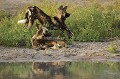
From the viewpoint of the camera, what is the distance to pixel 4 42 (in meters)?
15.9

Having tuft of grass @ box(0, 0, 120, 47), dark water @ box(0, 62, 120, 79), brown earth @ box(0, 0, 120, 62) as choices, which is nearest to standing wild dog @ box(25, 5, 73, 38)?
tuft of grass @ box(0, 0, 120, 47)

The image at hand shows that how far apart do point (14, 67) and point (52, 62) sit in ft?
4.21

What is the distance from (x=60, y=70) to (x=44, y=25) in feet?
11.7

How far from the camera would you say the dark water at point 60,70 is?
38.7ft

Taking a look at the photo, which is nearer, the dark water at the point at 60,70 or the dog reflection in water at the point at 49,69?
the dark water at the point at 60,70

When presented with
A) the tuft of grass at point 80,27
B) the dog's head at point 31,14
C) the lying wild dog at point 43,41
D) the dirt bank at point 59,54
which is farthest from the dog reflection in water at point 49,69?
the dog's head at point 31,14

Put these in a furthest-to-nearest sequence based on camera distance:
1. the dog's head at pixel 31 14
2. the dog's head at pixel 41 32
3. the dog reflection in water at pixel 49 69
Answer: the dog's head at pixel 31 14, the dog's head at pixel 41 32, the dog reflection in water at pixel 49 69

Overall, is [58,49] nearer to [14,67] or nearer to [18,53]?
[18,53]

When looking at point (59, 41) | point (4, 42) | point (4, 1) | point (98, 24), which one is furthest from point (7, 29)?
point (4, 1)

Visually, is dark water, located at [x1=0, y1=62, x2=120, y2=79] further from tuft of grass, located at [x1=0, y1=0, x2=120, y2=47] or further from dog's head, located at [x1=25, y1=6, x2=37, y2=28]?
dog's head, located at [x1=25, y1=6, x2=37, y2=28]

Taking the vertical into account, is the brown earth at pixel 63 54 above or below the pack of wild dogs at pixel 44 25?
below

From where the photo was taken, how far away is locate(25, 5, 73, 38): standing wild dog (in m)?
16.0

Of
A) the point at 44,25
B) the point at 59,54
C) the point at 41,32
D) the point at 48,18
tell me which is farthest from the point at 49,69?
the point at 48,18

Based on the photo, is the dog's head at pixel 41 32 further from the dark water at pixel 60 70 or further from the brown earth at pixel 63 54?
the dark water at pixel 60 70
